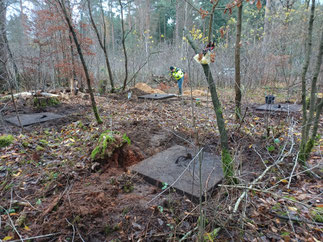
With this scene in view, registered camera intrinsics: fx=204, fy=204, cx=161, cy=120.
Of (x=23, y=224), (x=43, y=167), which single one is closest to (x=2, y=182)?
(x=43, y=167)

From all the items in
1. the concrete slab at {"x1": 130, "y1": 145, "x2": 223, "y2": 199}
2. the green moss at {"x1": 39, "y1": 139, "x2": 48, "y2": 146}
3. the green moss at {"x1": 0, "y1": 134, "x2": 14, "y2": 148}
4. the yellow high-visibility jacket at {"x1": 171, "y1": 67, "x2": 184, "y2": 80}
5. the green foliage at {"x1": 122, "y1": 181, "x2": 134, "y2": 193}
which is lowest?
the green foliage at {"x1": 122, "y1": 181, "x2": 134, "y2": 193}

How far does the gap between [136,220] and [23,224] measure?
3.49 feet

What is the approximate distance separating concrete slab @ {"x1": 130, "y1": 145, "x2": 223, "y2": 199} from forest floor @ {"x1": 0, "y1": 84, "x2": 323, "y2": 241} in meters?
0.12

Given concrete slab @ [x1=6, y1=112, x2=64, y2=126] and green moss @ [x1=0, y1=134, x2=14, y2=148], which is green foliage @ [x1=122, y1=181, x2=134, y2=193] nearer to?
green moss @ [x1=0, y1=134, x2=14, y2=148]

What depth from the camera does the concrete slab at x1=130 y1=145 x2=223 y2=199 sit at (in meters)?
2.41

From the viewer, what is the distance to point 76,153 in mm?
3441

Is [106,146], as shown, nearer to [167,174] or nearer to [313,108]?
[167,174]

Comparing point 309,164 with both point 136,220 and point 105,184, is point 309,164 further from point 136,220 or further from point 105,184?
point 105,184

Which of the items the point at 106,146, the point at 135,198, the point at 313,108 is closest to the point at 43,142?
the point at 106,146

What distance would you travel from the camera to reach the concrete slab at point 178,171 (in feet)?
7.89

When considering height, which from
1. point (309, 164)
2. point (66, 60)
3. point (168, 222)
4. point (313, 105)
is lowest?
point (168, 222)

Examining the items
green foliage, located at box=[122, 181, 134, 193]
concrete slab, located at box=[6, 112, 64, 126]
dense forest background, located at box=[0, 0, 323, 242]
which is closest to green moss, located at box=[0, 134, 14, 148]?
dense forest background, located at box=[0, 0, 323, 242]

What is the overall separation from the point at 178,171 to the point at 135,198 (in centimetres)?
74

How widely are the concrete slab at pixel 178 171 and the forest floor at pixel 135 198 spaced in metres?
0.12
